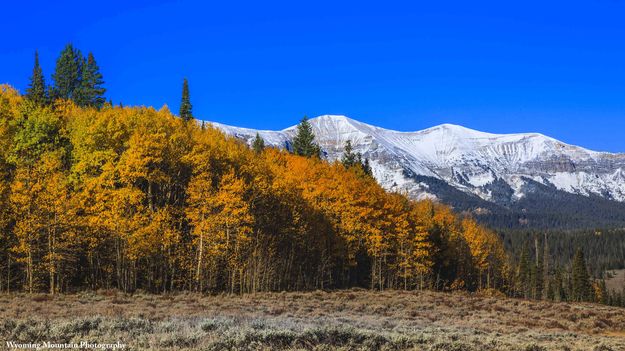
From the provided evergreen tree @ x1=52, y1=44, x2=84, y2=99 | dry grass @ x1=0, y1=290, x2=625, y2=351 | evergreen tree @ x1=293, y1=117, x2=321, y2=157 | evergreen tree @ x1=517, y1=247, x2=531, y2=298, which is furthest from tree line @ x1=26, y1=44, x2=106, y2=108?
evergreen tree @ x1=517, y1=247, x2=531, y2=298

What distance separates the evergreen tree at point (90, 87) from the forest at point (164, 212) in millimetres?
10615

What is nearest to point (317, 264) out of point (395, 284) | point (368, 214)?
point (368, 214)

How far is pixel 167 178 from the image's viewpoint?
44438 millimetres

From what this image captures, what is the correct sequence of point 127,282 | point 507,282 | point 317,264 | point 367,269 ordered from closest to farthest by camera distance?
point 127,282
point 317,264
point 367,269
point 507,282

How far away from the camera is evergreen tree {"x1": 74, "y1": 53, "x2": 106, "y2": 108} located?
8788cm

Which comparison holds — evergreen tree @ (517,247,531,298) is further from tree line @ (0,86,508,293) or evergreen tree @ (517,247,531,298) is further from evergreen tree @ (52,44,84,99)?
evergreen tree @ (52,44,84,99)

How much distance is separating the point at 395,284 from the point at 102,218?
49.9 meters

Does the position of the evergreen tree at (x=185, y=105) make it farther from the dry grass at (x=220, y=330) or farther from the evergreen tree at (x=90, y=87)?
the dry grass at (x=220, y=330)

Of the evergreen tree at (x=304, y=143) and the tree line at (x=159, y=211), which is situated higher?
the evergreen tree at (x=304, y=143)

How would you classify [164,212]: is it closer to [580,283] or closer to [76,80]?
[76,80]

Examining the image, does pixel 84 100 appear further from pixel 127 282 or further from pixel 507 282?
pixel 507 282

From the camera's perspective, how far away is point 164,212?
1608 inches

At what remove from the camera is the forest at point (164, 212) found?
3756cm

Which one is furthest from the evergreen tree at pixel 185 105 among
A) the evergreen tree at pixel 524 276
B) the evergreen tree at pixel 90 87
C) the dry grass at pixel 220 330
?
the evergreen tree at pixel 524 276
